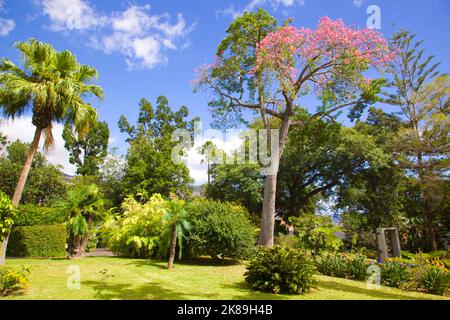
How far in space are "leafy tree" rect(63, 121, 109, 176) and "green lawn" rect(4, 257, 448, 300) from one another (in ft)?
86.5

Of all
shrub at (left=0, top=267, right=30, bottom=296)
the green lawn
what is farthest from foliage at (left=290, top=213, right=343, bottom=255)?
shrub at (left=0, top=267, right=30, bottom=296)

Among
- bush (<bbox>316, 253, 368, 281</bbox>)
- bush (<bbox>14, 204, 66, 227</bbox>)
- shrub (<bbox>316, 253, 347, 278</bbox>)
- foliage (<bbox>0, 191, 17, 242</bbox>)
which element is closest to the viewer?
foliage (<bbox>0, 191, 17, 242</bbox>)

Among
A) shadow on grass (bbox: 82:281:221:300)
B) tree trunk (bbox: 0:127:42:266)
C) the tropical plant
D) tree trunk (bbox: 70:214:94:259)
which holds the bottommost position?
shadow on grass (bbox: 82:281:221:300)

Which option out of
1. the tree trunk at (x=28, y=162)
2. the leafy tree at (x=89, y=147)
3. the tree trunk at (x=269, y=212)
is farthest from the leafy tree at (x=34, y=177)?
the tree trunk at (x=269, y=212)

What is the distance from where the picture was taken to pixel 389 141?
21531 millimetres

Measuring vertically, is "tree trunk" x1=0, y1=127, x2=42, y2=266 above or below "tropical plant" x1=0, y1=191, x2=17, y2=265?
above

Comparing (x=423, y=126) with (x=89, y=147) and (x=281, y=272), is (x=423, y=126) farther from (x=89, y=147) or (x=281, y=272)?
(x=89, y=147)

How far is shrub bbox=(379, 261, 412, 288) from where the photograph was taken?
28.3 ft

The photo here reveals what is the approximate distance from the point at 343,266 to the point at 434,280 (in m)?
2.64

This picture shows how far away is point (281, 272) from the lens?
7.23 m

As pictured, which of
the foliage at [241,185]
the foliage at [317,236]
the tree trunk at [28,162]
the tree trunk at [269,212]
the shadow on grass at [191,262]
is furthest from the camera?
the foliage at [241,185]

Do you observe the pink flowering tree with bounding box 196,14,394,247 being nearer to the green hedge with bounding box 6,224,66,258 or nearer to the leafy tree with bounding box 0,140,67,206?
the green hedge with bounding box 6,224,66,258

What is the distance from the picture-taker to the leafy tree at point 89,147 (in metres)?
34.0

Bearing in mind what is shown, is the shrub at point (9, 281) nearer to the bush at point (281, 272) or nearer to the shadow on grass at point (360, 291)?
the bush at point (281, 272)
